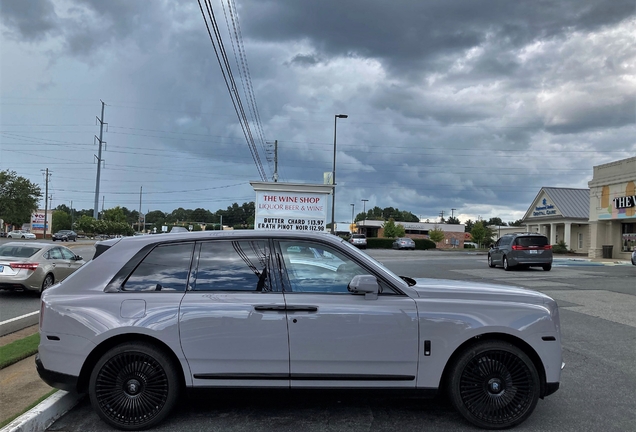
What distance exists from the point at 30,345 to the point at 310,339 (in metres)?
4.54

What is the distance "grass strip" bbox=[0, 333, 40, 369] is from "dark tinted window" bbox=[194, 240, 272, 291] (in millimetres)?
3189

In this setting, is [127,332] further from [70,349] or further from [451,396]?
[451,396]

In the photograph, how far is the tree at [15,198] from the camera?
69950mm

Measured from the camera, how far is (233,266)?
165 inches

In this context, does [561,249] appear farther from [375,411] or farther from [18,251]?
[375,411]

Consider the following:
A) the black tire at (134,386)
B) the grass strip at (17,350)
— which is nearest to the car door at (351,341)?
the black tire at (134,386)

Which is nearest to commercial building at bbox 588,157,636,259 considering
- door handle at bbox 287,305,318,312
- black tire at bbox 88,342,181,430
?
door handle at bbox 287,305,318,312

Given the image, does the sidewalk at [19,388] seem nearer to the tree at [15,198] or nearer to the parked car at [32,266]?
the parked car at [32,266]

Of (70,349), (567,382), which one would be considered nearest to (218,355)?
(70,349)

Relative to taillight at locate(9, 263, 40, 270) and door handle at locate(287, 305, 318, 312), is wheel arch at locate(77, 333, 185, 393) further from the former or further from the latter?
taillight at locate(9, 263, 40, 270)

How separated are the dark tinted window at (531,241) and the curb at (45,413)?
63.9ft

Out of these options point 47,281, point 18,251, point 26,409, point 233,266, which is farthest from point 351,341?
point 18,251

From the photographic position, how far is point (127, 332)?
3.94 metres

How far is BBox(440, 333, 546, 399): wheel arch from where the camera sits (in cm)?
404
